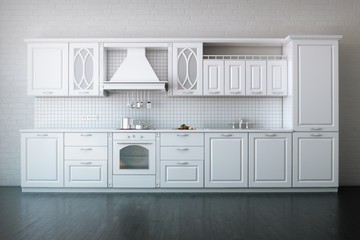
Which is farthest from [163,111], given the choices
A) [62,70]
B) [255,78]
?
[62,70]

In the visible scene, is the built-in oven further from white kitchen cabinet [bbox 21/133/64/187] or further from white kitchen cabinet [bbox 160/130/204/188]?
white kitchen cabinet [bbox 21/133/64/187]

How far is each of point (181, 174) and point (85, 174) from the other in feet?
4.51

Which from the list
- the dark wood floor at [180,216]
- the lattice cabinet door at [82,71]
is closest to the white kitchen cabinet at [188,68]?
the lattice cabinet door at [82,71]

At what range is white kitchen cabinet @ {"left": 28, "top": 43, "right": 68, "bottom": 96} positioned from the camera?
4.98 metres

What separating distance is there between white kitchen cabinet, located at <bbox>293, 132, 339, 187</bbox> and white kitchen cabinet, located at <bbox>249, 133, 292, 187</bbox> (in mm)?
161

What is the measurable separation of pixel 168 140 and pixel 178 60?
1225 millimetres

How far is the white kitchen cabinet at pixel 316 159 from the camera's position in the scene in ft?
15.6

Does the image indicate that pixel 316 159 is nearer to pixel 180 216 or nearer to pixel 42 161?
pixel 180 216

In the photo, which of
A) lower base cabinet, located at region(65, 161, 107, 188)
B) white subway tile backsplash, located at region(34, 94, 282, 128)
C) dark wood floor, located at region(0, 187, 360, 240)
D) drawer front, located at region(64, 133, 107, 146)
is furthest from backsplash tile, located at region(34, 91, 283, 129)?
dark wood floor, located at region(0, 187, 360, 240)

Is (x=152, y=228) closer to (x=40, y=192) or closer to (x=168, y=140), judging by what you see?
(x=168, y=140)

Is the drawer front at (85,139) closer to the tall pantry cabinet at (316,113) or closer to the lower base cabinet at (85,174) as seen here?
the lower base cabinet at (85,174)

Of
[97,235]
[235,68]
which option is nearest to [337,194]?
[235,68]

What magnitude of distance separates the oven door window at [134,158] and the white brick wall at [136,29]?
1809 millimetres

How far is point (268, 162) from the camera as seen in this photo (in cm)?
475
